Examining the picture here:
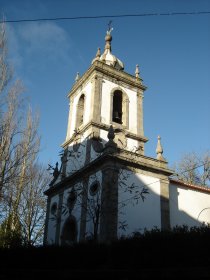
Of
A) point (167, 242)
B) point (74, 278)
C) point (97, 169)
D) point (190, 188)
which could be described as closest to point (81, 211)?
point (97, 169)

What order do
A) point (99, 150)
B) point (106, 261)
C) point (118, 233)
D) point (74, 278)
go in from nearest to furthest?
point (74, 278)
point (106, 261)
point (118, 233)
point (99, 150)

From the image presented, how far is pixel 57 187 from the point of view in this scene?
2214cm

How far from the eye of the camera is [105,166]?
17.8m

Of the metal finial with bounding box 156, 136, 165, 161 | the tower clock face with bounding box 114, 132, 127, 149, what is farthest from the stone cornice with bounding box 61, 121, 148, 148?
the metal finial with bounding box 156, 136, 165, 161

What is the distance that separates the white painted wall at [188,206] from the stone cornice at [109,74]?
8632 millimetres

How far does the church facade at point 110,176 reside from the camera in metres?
17.2

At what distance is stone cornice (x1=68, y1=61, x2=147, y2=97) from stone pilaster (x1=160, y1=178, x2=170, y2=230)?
8615mm

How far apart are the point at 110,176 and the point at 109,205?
1.54m

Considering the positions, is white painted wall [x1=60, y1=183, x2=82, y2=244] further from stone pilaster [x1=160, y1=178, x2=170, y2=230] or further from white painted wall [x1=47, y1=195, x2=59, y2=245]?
stone pilaster [x1=160, y1=178, x2=170, y2=230]

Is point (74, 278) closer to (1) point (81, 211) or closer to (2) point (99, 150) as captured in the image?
(1) point (81, 211)

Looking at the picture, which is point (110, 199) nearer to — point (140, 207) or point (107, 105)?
point (140, 207)

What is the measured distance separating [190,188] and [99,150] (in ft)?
20.6

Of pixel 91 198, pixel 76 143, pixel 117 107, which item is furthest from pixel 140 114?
pixel 91 198

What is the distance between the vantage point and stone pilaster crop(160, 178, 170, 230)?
59.6 ft
